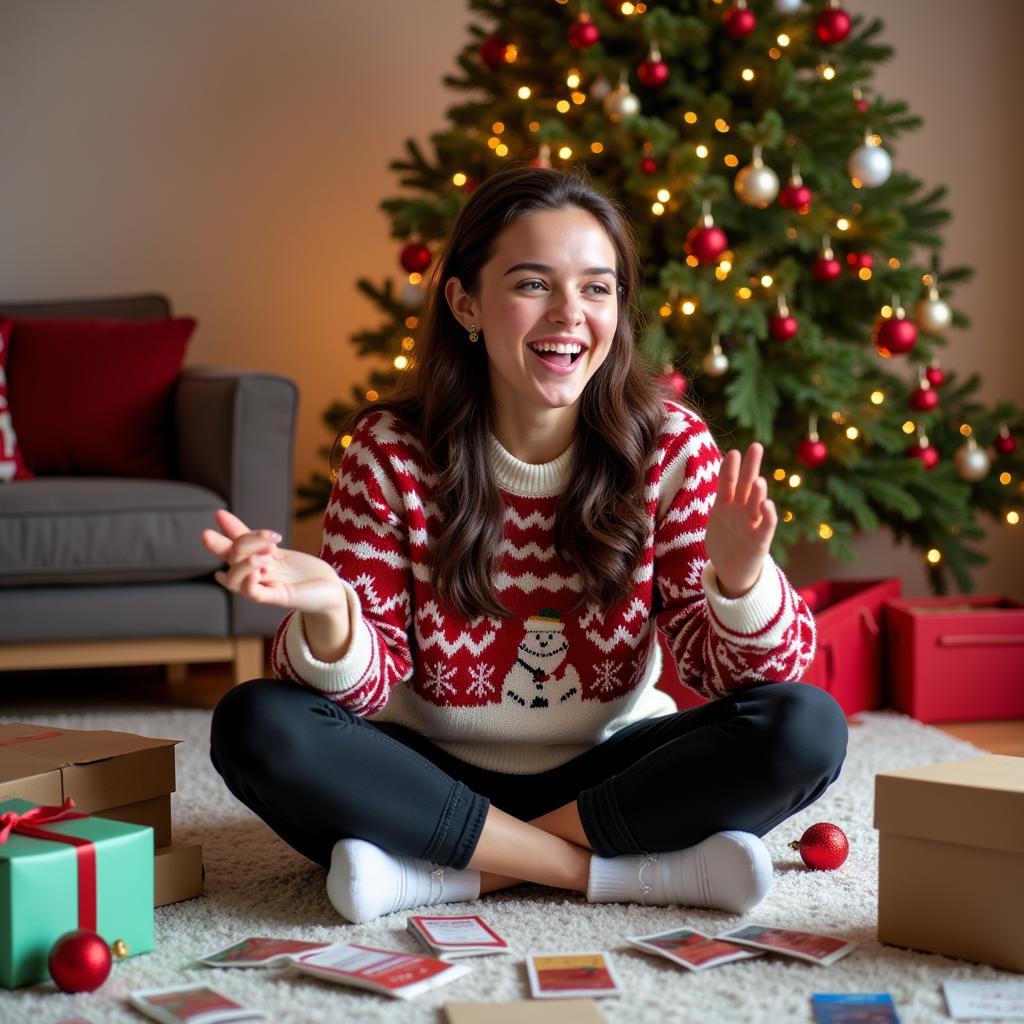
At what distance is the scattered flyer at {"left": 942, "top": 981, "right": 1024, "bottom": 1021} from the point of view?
4.13ft

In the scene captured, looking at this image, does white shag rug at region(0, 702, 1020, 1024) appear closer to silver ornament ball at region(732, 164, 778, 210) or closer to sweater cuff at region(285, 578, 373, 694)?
sweater cuff at region(285, 578, 373, 694)

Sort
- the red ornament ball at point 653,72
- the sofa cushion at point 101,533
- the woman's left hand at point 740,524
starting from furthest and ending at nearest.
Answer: the red ornament ball at point 653,72 < the sofa cushion at point 101,533 < the woman's left hand at point 740,524

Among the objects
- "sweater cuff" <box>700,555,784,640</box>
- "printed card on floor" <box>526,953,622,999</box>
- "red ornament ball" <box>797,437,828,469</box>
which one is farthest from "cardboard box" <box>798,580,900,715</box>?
"printed card on floor" <box>526,953,622,999</box>

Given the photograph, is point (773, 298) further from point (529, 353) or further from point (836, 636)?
point (529, 353)

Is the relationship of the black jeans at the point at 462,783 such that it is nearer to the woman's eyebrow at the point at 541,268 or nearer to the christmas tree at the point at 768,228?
the woman's eyebrow at the point at 541,268

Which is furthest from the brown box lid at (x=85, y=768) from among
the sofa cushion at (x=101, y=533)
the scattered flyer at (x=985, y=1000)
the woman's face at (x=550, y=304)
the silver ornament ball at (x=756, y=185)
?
the silver ornament ball at (x=756, y=185)

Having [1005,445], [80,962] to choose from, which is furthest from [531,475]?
[1005,445]

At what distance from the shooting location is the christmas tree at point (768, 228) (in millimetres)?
2941

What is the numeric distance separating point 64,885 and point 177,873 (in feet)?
0.99

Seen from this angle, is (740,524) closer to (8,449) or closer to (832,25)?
(832,25)

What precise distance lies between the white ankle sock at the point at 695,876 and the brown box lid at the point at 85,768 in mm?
552

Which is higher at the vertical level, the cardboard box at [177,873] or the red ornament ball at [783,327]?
the red ornament ball at [783,327]

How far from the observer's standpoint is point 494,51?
3219 mm

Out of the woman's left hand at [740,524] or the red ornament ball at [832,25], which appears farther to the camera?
the red ornament ball at [832,25]
